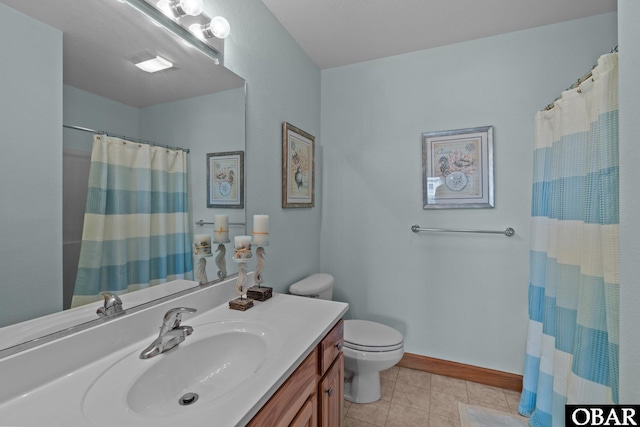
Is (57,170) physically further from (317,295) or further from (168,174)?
(317,295)

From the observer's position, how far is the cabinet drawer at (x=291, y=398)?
699mm

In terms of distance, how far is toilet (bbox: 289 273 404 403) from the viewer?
5.44 feet

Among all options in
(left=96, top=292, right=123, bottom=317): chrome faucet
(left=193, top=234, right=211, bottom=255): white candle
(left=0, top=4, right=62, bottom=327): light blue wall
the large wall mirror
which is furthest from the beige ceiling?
(left=96, top=292, right=123, bottom=317): chrome faucet

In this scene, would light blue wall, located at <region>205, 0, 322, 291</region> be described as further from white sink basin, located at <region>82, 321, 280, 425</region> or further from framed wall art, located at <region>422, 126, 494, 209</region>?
framed wall art, located at <region>422, 126, 494, 209</region>

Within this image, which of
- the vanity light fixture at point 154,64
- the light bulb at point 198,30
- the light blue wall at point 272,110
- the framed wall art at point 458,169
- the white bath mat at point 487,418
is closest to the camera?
the vanity light fixture at point 154,64

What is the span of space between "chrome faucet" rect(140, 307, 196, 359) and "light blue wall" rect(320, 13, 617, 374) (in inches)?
61.6

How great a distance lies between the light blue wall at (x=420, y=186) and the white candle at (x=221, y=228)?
119 centimetres

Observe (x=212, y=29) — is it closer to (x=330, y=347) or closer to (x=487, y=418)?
(x=330, y=347)

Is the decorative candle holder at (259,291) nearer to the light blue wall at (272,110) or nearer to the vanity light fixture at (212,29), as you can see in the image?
the light blue wall at (272,110)

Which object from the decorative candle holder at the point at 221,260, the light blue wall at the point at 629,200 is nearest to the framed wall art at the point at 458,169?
the light blue wall at the point at 629,200

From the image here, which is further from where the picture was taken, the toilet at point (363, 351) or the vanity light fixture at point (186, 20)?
the toilet at point (363, 351)

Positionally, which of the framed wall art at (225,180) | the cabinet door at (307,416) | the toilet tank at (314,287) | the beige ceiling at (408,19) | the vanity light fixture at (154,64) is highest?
the beige ceiling at (408,19)

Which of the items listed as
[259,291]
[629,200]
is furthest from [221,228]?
[629,200]

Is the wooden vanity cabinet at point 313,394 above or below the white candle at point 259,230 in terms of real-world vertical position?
below
